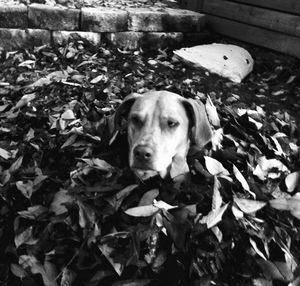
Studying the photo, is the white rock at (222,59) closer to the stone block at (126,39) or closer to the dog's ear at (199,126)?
the stone block at (126,39)

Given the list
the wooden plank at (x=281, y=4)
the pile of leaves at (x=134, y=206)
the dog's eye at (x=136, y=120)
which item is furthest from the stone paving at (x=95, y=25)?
the dog's eye at (x=136, y=120)

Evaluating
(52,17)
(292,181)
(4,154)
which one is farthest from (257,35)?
(4,154)

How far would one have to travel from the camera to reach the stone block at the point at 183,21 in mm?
5594

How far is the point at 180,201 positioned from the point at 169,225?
26cm

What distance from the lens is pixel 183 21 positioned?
5711mm

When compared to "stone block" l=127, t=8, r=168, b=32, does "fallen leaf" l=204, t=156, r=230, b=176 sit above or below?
below

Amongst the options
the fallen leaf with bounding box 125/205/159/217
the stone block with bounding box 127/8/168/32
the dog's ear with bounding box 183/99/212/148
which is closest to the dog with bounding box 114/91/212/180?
the dog's ear with bounding box 183/99/212/148

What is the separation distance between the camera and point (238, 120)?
10.6 ft

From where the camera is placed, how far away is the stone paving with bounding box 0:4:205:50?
483cm

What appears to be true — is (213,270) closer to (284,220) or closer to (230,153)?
(284,220)

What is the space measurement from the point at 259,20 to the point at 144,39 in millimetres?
1638

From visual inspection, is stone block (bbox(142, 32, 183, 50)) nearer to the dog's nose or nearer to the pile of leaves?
the pile of leaves

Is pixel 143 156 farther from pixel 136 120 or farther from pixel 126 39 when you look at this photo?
pixel 126 39

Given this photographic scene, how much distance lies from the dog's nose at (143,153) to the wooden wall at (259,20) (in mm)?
3630
